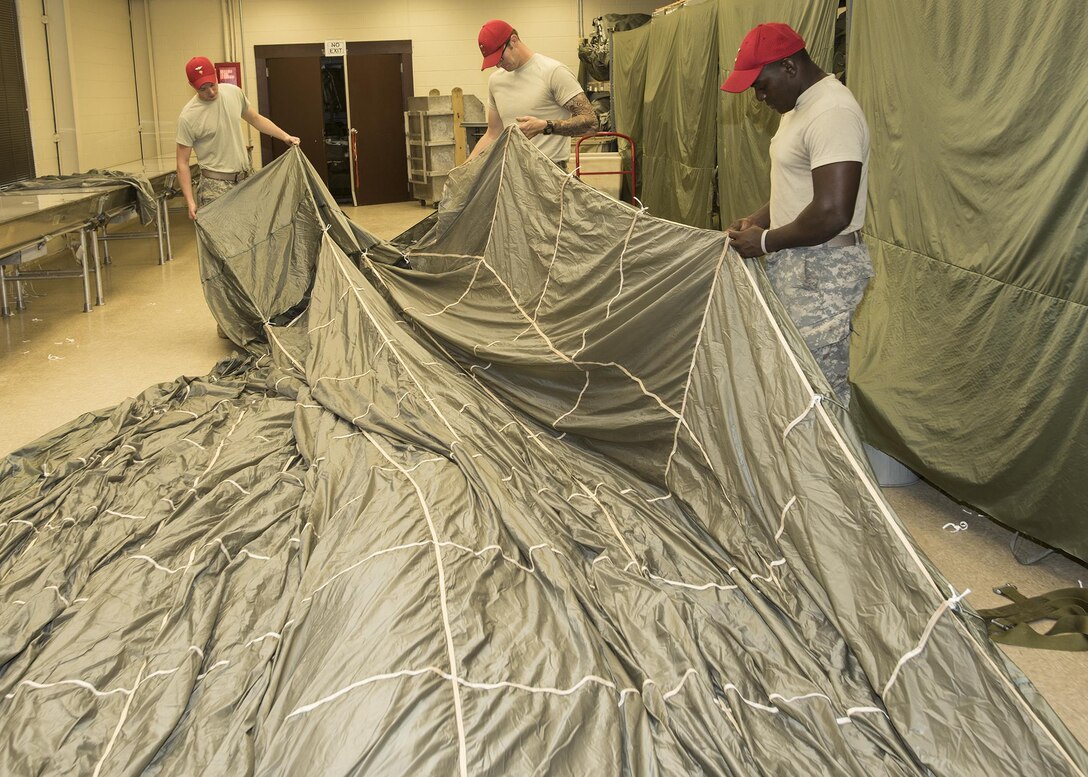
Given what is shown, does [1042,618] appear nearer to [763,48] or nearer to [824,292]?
[824,292]

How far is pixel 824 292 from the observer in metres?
2.60

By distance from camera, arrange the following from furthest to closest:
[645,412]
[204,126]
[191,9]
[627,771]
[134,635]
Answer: [191,9] < [204,126] < [645,412] < [134,635] < [627,771]

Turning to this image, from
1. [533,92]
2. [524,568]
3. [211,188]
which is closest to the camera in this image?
[524,568]

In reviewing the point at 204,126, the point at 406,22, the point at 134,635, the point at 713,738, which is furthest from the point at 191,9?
the point at 713,738

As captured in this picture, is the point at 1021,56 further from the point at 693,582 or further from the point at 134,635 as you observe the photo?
the point at 134,635

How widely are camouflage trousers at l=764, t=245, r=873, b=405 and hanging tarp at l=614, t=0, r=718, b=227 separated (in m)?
3.76

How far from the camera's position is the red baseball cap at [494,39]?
13.9 feet

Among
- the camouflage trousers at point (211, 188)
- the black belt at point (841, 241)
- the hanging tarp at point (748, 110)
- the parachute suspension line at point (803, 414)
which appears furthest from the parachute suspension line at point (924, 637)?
the camouflage trousers at point (211, 188)

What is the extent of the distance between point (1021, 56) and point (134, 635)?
2717 millimetres

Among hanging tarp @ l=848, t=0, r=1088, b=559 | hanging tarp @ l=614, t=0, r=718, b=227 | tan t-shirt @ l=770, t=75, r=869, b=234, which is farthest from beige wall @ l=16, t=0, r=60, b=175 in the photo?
tan t-shirt @ l=770, t=75, r=869, b=234

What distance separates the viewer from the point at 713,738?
172 centimetres

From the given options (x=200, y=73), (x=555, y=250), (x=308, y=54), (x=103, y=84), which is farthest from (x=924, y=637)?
(x=308, y=54)

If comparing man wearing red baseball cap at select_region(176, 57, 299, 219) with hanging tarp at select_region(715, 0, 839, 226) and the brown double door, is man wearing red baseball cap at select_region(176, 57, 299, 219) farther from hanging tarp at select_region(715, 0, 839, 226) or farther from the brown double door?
the brown double door

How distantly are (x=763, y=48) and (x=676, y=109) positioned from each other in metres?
4.65
